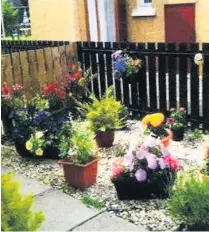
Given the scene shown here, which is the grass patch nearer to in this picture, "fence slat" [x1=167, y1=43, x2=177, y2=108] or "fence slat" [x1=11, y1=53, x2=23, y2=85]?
"fence slat" [x1=167, y1=43, x2=177, y2=108]

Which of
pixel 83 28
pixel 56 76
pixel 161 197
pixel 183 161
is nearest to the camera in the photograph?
pixel 161 197

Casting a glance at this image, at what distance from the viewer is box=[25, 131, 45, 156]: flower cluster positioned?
5081 mm

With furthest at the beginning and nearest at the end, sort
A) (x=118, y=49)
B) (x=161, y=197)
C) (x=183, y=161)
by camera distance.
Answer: (x=118, y=49), (x=183, y=161), (x=161, y=197)

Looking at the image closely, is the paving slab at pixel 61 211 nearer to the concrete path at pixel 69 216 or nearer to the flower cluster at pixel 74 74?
the concrete path at pixel 69 216

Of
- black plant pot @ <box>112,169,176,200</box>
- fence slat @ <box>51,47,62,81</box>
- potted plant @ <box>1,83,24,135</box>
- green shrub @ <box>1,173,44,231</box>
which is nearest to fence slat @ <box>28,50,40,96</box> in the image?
fence slat @ <box>51,47,62,81</box>

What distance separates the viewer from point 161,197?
159 inches

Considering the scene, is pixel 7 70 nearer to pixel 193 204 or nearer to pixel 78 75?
pixel 78 75

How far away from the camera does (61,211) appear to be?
394 cm

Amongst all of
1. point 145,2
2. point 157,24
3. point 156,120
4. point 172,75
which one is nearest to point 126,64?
point 172,75

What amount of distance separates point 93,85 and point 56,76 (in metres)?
0.72

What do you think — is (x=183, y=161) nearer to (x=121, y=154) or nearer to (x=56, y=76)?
(x=121, y=154)

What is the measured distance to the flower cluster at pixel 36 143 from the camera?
16.7 feet

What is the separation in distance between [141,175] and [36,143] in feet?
5.78

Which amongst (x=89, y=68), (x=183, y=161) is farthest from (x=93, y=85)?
(x=183, y=161)
